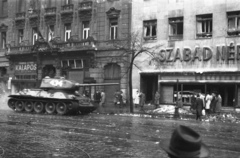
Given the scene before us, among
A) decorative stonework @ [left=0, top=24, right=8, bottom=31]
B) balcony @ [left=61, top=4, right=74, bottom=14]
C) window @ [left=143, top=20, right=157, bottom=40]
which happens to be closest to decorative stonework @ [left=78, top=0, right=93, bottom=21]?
balcony @ [left=61, top=4, right=74, bottom=14]

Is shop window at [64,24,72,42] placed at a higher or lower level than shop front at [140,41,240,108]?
higher

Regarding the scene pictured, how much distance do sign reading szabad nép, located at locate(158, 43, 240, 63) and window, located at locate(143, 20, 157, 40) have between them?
71.0 inches

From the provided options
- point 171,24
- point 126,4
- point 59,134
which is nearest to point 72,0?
point 126,4

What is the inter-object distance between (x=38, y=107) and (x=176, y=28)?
1292 centimetres

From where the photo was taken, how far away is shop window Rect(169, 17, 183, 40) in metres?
28.4

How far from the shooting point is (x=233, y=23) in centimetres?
2597

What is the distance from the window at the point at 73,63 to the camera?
3341 centimetres

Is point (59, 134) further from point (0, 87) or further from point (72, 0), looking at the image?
point (0, 87)

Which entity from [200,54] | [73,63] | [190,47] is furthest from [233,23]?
[73,63]

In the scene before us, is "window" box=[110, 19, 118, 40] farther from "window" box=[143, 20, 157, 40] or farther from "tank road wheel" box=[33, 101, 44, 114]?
"tank road wheel" box=[33, 101, 44, 114]

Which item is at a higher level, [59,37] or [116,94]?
[59,37]

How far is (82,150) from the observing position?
8.73 metres

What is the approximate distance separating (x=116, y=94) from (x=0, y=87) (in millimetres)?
17279

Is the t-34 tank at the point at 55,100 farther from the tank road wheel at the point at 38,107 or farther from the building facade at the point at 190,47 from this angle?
the building facade at the point at 190,47
